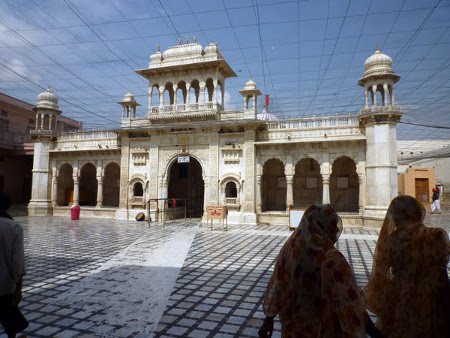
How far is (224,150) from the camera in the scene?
17.6 metres

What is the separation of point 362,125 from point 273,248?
910 centimetres

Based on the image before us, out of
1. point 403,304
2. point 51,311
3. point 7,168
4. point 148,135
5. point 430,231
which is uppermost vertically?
point 148,135

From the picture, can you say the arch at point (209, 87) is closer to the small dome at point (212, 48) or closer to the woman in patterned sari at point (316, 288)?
the small dome at point (212, 48)

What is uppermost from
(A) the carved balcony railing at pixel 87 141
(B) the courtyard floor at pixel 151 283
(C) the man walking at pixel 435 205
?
(A) the carved balcony railing at pixel 87 141

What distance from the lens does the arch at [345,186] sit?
18.4 meters

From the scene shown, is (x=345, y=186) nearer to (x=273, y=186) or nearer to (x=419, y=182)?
(x=273, y=186)

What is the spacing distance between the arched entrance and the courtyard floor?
390 inches

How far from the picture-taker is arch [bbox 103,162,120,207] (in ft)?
77.3

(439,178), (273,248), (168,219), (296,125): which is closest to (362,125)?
(296,125)

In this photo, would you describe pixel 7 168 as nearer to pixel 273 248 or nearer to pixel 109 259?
pixel 109 259

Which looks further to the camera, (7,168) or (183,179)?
(7,168)

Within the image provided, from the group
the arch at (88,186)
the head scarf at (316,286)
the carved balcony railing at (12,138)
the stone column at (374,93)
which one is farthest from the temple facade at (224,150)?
the head scarf at (316,286)

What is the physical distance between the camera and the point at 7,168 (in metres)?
25.0

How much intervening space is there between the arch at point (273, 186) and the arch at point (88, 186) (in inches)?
520
